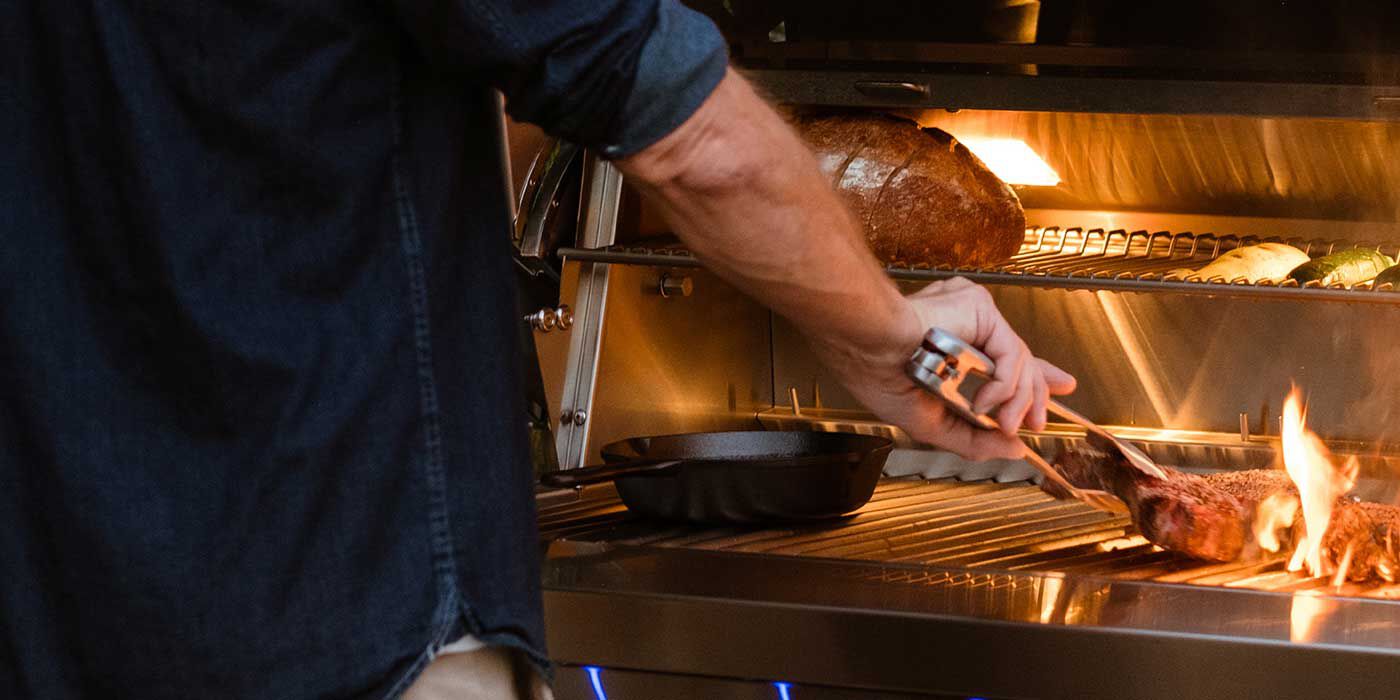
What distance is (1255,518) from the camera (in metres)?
1.68

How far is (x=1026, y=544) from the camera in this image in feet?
5.82

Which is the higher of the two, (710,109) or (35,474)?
(710,109)

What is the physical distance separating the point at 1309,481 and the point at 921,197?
23.8 inches

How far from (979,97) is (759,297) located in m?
0.80

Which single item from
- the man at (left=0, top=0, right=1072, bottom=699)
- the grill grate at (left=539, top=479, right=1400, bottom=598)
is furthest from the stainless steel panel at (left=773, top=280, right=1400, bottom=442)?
the man at (left=0, top=0, right=1072, bottom=699)

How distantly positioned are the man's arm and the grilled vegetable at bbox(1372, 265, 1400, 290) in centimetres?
71

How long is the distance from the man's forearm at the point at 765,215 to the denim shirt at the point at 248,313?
0.03 m

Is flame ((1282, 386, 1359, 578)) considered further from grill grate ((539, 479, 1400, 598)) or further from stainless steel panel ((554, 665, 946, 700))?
stainless steel panel ((554, 665, 946, 700))

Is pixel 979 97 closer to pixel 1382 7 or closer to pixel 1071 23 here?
pixel 1071 23

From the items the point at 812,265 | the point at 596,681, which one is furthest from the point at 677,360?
the point at 812,265

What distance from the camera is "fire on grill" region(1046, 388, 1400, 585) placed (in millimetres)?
1614

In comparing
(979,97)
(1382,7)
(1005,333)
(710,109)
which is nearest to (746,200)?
(710,109)

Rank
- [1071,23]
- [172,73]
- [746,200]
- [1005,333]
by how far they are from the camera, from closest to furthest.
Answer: [172,73] < [746,200] < [1005,333] < [1071,23]

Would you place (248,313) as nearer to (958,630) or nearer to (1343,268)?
(958,630)
